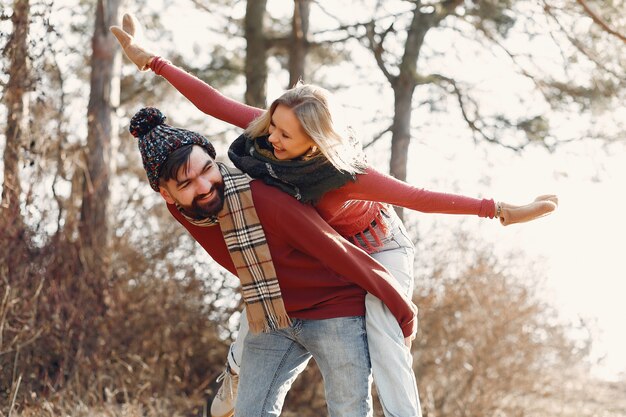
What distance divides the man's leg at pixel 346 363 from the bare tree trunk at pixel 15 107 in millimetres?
3586

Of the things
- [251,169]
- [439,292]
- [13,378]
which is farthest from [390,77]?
[251,169]

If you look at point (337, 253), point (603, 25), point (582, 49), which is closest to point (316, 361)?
point (337, 253)

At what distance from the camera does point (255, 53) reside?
1059cm

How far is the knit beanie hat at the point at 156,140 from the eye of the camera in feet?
11.1

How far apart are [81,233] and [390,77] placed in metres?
3.95

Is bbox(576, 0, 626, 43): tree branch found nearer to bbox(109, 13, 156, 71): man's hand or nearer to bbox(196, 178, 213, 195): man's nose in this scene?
bbox(109, 13, 156, 71): man's hand

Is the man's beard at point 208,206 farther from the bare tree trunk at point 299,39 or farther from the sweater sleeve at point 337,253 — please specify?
the bare tree trunk at point 299,39

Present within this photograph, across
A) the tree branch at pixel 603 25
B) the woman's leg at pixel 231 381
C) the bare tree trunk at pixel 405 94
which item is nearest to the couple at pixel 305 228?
the woman's leg at pixel 231 381

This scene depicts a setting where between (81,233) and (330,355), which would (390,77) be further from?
(330,355)

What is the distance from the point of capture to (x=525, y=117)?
32.2 ft

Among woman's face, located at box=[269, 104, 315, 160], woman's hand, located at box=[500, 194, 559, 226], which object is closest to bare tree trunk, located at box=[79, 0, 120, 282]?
woman's face, located at box=[269, 104, 315, 160]

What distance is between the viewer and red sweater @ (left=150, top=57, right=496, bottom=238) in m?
3.38

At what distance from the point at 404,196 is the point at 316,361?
771mm

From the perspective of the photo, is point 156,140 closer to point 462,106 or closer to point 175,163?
point 175,163
